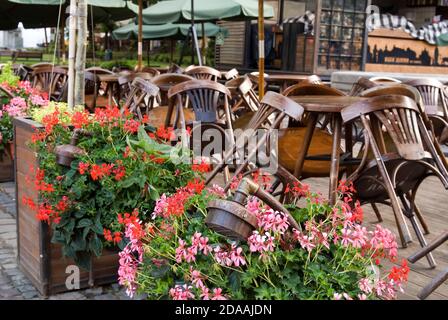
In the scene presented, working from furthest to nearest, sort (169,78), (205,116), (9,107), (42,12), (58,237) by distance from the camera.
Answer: (42,12) < (169,78) < (9,107) < (205,116) < (58,237)

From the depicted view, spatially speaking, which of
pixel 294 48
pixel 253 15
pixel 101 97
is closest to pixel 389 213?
pixel 101 97

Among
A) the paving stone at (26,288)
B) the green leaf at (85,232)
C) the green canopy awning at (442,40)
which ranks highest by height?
the green canopy awning at (442,40)

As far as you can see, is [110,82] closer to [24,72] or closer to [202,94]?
[24,72]

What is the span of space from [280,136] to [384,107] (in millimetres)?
1324

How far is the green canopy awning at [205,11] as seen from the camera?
10.2 meters

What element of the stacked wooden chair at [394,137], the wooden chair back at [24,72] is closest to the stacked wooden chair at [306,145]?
the stacked wooden chair at [394,137]

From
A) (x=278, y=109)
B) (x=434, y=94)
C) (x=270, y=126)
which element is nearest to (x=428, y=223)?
(x=434, y=94)

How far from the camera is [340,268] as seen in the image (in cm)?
175

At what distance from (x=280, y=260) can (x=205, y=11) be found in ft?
30.7

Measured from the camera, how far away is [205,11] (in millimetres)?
10586

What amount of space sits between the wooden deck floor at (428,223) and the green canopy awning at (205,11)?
5.26 m

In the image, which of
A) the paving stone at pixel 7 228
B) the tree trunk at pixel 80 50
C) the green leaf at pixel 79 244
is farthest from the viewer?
the paving stone at pixel 7 228

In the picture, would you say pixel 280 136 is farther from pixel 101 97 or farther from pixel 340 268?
pixel 101 97

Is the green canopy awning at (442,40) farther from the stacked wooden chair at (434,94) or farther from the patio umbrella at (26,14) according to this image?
the stacked wooden chair at (434,94)
